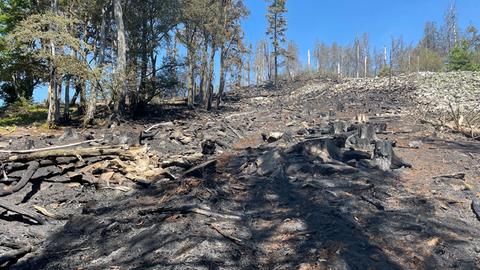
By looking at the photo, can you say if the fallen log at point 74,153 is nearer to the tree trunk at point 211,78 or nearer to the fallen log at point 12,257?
the fallen log at point 12,257

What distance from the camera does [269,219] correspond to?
15.7 ft

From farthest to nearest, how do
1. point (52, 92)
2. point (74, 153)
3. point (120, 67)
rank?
point (52, 92) → point (120, 67) → point (74, 153)

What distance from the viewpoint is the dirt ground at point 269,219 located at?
381cm

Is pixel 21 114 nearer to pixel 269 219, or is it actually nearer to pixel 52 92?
pixel 52 92

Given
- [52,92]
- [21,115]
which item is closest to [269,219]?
[52,92]

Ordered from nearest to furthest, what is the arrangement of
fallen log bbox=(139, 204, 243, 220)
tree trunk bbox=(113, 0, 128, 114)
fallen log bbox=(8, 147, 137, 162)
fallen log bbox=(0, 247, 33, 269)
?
fallen log bbox=(0, 247, 33, 269) → fallen log bbox=(139, 204, 243, 220) → fallen log bbox=(8, 147, 137, 162) → tree trunk bbox=(113, 0, 128, 114)

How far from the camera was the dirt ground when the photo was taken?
12.5 ft

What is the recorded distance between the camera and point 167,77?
59.6 feet

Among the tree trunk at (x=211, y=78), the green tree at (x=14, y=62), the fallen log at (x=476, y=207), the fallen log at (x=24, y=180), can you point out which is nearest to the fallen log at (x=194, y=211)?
the fallen log at (x=24, y=180)

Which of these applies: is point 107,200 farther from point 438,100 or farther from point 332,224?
point 438,100

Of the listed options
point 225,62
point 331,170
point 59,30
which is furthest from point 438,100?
point 59,30

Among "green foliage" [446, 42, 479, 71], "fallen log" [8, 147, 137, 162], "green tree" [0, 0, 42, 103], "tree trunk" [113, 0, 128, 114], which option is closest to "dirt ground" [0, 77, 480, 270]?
"fallen log" [8, 147, 137, 162]

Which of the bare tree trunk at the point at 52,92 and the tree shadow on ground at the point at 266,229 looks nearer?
the tree shadow on ground at the point at 266,229

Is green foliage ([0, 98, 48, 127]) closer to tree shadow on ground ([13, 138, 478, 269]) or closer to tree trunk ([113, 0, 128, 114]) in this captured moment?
tree trunk ([113, 0, 128, 114])
